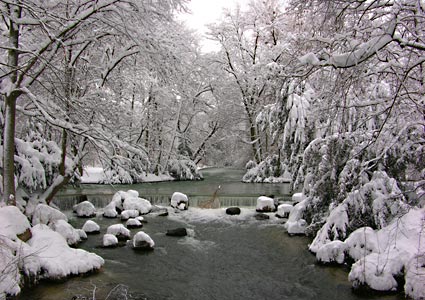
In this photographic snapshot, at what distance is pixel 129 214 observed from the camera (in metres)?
13.6

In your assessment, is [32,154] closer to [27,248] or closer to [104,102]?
[104,102]

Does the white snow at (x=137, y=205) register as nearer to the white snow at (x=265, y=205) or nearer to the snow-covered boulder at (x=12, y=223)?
the white snow at (x=265, y=205)

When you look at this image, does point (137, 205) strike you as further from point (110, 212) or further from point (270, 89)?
point (270, 89)

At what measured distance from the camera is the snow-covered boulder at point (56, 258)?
7.20 m

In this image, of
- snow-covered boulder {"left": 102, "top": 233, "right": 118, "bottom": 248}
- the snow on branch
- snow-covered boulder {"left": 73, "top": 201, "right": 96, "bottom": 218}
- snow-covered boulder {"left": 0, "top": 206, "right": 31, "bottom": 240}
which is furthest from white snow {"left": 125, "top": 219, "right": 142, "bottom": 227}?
the snow on branch

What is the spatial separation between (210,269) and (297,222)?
4325 millimetres

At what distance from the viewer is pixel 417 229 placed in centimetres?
779

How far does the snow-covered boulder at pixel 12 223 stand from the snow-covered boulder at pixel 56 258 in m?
0.41

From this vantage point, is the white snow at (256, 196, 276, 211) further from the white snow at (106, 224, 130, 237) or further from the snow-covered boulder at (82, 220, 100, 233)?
the snow-covered boulder at (82, 220, 100, 233)

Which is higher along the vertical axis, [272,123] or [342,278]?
[272,123]

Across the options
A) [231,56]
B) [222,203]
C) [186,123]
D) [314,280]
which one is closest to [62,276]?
[314,280]

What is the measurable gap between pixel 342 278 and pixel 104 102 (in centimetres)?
834

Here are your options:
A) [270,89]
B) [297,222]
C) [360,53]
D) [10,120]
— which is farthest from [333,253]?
[10,120]

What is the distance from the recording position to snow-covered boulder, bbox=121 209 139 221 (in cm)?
1340
